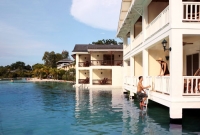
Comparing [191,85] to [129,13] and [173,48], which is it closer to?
[173,48]

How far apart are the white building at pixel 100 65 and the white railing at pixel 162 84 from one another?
20003 mm

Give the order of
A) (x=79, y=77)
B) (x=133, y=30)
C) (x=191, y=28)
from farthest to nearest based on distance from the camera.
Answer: (x=79, y=77) → (x=133, y=30) → (x=191, y=28)

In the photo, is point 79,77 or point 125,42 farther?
point 79,77

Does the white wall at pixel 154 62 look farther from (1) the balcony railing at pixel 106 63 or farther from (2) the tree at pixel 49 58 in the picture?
(2) the tree at pixel 49 58

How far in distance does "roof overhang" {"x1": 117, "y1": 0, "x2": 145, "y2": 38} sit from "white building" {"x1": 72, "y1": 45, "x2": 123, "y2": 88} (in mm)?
9103

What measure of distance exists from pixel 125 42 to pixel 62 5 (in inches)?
298

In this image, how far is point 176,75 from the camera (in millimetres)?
8477

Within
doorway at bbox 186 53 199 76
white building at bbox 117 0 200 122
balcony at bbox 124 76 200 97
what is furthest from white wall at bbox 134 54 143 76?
balcony at bbox 124 76 200 97

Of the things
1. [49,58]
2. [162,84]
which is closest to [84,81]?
[162,84]

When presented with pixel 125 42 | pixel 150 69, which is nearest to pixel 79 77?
pixel 125 42

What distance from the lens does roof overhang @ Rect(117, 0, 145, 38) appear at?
13.7 metres

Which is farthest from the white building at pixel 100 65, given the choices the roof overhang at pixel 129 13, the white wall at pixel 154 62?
the white wall at pixel 154 62

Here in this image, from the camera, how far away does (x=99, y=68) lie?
105 ft

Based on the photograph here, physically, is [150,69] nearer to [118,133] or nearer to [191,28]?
[191,28]
